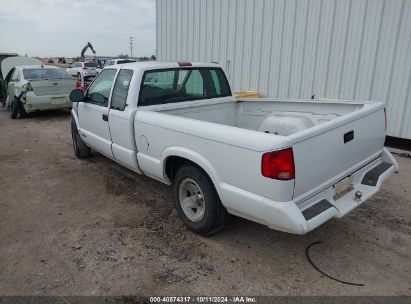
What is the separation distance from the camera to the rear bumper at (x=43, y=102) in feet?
33.5

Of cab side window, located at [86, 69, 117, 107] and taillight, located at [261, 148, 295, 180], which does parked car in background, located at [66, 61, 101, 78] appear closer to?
cab side window, located at [86, 69, 117, 107]

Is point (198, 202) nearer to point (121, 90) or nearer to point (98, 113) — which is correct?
point (121, 90)

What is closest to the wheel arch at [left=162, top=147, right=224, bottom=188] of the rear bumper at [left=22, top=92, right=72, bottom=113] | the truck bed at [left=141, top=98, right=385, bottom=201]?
the truck bed at [left=141, top=98, right=385, bottom=201]

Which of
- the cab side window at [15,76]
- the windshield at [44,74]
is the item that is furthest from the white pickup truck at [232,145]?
the cab side window at [15,76]

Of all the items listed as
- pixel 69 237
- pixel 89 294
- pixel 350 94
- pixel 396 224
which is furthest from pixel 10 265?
pixel 350 94

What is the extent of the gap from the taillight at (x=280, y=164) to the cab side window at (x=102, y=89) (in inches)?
115

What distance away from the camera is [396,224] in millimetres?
3896

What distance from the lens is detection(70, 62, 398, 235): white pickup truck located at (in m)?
2.69

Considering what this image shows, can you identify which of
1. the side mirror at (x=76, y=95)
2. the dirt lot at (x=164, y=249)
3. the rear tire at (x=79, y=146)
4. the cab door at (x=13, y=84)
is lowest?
the dirt lot at (x=164, y=249)

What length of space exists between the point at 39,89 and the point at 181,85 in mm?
7488

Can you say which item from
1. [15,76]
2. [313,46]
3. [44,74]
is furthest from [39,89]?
[313,46]

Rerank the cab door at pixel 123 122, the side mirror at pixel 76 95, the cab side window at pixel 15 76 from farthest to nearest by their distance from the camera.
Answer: the cab side window at pixel 15 76
the side mirror at pixel 76 95
the cab door at pixel 123 122

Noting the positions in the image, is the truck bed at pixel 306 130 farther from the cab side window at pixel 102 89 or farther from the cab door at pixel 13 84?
the cab door at pixel 13 84

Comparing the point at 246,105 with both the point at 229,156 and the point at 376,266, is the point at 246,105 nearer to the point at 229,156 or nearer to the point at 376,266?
the point at 229,156
